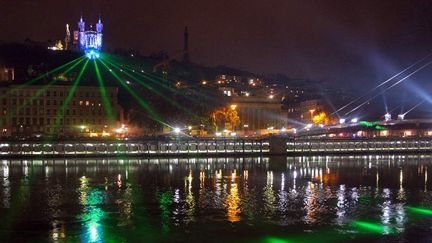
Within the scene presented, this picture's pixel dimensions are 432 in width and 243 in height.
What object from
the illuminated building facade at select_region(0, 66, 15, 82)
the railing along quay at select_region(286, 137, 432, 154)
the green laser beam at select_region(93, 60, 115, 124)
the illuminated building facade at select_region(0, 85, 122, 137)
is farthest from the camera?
the illuminated building facade at select_region(0, 66, 15, 82)

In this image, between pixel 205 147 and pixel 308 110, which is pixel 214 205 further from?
pixel 308 110

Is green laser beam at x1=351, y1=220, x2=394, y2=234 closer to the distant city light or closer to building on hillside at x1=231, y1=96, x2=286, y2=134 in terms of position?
the distant city light

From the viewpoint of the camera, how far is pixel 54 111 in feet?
384

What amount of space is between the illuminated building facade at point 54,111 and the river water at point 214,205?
82.0m

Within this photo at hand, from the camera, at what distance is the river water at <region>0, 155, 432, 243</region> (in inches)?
604

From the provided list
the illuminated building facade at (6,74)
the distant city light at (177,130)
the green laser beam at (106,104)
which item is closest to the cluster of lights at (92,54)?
the illuminated building facade at (6,74)

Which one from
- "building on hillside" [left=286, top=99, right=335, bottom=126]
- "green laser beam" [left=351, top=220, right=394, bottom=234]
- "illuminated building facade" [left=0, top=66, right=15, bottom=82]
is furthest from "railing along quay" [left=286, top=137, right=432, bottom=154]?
"building on hillside" [left=286, top=99, right=335, bottom=126]

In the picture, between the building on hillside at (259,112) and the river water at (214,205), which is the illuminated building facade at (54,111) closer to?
the building on hillside at (259,112)

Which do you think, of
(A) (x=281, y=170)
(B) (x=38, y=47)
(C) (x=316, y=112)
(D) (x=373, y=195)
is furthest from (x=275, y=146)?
(B) (x=38, y=47)

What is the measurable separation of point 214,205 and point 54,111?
102043 mm

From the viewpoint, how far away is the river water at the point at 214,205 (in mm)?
15352

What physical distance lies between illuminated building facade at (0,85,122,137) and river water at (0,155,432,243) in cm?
8205

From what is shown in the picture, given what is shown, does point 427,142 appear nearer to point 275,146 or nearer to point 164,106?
point 275,146

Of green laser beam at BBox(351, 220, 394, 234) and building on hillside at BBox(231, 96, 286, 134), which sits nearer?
green laser beam at BBox(351, 220, 394, 234)
